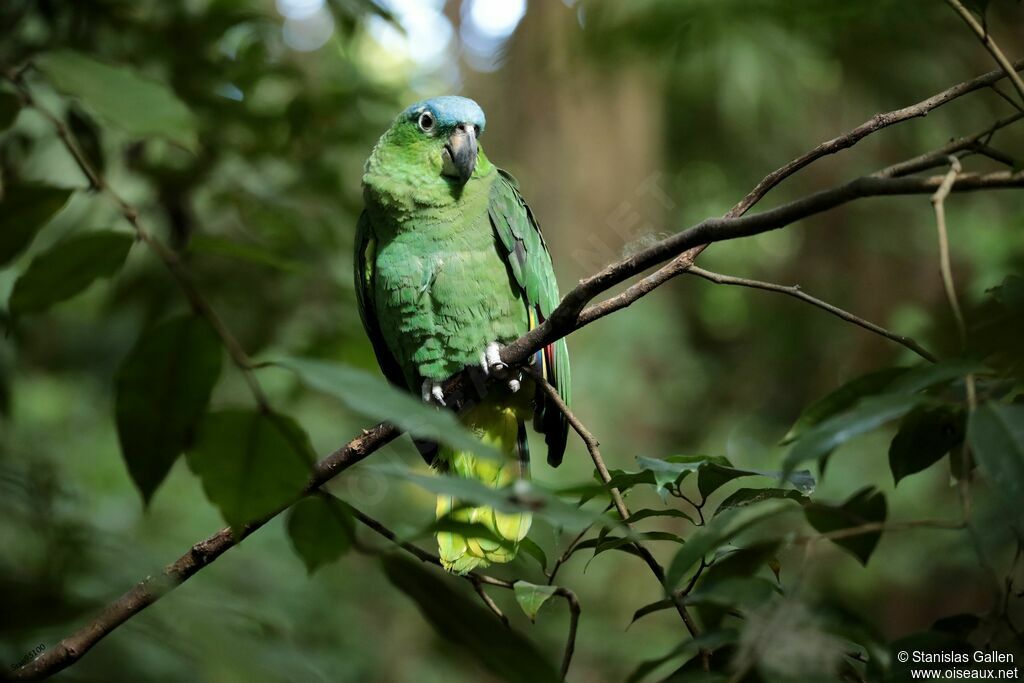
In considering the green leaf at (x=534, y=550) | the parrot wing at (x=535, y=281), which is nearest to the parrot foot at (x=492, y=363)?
the parrot wing at (x=535, y=281)

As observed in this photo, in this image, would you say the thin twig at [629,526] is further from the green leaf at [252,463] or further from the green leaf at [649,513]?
the green leaf at [252,463]

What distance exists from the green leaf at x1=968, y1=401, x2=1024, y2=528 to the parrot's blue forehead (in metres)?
2.02

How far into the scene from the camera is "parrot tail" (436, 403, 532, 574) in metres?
2.05

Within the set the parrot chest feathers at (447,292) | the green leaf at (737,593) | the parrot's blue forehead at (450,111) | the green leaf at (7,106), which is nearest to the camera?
the green leaf at (737,593)

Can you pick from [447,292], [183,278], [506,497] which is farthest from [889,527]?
[447,292]

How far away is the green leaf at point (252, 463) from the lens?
87cm

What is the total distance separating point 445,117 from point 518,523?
128 cm

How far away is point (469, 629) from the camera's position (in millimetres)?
813

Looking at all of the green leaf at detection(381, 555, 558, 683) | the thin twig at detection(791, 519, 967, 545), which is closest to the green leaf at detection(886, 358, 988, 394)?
the thin twig at detection(791, 519, 967, 545)

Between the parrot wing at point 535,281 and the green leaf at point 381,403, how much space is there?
65.4 inches

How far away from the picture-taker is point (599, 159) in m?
5.47

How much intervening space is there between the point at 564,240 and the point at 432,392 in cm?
289

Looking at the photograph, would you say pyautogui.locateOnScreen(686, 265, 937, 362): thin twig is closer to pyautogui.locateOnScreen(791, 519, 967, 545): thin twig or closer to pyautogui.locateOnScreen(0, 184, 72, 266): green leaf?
pyautogui.locateOnScreen(791, 519, 967, 545): thin twig

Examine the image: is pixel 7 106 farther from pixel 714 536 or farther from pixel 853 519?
pixel 853 519
